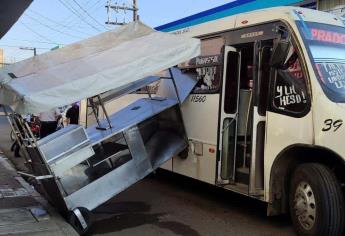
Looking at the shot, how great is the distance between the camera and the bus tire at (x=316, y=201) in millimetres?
5621

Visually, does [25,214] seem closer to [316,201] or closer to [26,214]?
[26,214]

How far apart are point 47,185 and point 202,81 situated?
9.83 ft

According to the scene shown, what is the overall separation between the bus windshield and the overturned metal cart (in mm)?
1856

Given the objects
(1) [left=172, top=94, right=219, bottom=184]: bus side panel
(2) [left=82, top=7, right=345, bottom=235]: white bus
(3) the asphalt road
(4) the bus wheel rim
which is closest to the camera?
(2) [left=82, top=7, right=345, bottom=235]: white bus

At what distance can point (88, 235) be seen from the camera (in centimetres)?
669

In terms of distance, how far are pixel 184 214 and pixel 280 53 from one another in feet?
9.51

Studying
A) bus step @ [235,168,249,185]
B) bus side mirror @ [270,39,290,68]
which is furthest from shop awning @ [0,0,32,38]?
bus side mirror @ [270,39,290,68]

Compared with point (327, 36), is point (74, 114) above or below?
below

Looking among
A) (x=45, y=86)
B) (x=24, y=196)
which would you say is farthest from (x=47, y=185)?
(x=24, y=196)

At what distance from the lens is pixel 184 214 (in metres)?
7.70

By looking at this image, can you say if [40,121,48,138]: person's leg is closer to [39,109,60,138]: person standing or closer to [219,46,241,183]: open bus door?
[39,109,60,138]: person standing

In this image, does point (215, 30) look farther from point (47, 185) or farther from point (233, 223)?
point (47, 185)

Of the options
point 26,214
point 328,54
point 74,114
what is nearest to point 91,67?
point 26,214

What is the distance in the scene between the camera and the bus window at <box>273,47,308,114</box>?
20.2 ft
